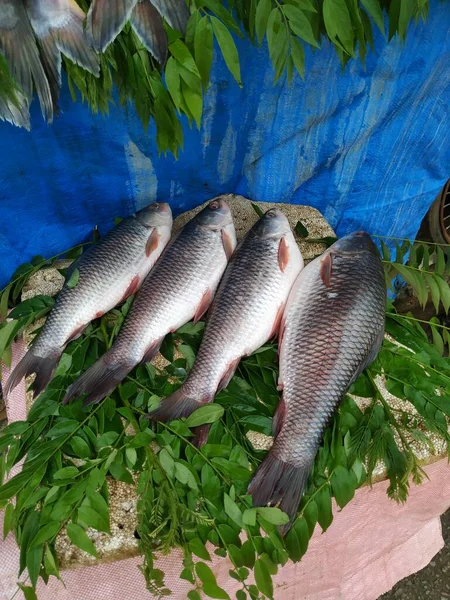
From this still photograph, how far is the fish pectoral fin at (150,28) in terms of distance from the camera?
1.30 metres

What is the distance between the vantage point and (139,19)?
1308 millimetres

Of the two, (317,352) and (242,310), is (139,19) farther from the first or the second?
(317,352)

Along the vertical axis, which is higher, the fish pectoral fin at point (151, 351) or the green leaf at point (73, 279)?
the green leaf at point (73, 279)

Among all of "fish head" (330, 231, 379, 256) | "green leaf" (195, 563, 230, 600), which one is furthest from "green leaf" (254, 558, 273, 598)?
"fish head" (330, 231, 379, 256)

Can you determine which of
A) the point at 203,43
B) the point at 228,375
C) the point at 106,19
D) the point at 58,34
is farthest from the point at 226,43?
the point at 228,375

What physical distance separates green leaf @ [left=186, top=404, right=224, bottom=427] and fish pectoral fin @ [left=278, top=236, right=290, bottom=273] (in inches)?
27.3

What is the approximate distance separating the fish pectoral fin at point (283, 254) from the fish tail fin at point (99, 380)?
0.76 meters

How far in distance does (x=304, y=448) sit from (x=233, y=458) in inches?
10.0

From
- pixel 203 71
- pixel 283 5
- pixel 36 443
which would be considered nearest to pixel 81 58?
pixel 203 71

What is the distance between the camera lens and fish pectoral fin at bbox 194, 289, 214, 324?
2111mm

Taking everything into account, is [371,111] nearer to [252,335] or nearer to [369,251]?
[369,251]

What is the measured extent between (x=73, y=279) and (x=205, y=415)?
2.87 ft

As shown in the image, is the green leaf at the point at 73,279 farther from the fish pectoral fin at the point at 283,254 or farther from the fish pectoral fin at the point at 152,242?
the fish pectoral fin at the point at 283,254

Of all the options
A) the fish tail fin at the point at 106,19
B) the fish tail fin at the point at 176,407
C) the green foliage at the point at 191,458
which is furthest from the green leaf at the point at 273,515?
the fish tail fin at the point at 106,19
